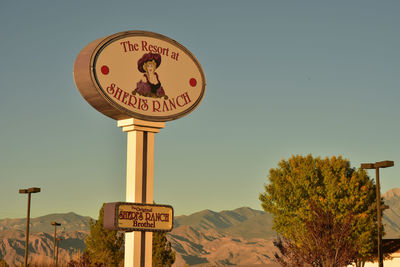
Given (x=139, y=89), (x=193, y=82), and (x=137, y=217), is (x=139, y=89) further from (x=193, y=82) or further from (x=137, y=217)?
(x=137, y=217)

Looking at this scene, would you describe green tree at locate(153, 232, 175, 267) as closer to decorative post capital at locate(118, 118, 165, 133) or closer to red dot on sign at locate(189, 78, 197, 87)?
decorative post capital at locate(118, 118, 165, 133)

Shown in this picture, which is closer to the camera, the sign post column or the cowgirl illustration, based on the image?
the sign post column

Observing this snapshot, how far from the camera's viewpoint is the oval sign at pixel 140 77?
70.3ft

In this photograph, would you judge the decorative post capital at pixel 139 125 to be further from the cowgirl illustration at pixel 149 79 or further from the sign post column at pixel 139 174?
the cowgirl illustration at pixel 149 79

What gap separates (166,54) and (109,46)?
8.17 ft

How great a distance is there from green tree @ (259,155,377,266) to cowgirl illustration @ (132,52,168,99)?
27.4m

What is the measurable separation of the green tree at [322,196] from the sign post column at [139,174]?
26.6 m

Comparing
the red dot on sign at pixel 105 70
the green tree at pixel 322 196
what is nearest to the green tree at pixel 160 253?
the green tree at pixel 322 196

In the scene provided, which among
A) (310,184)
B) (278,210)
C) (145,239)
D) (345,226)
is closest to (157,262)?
(278,210)

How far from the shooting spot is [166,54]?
2342 cm

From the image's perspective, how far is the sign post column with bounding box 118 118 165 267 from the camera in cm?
2234

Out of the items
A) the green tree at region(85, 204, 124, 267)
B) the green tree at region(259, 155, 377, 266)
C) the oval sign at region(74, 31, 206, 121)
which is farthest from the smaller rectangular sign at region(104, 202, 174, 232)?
the green tree at region(85, 204, 124, 267)

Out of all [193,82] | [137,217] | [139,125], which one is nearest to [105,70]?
[139,125]

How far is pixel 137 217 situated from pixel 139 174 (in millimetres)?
1604
